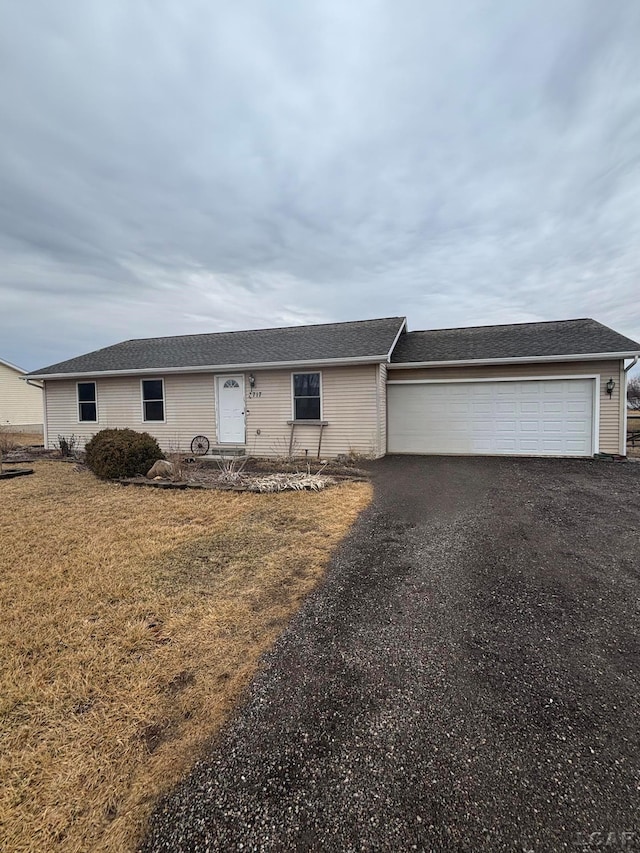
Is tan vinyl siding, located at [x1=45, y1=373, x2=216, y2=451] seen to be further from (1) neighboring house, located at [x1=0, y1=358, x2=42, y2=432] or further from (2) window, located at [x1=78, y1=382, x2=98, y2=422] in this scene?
(1) neighboring house, located at [x1=0, y1=358, x2=42, y2=432]

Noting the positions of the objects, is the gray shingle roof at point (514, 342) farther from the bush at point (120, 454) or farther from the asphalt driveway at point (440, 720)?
the asphalt driveway at point (440, 720)

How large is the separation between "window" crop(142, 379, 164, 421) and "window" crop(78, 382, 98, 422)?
1.97 metres

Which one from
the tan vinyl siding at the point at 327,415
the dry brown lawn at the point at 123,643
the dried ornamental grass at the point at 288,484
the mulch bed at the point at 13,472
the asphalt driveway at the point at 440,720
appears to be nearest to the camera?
the asphalt driveway at the point at 440,720

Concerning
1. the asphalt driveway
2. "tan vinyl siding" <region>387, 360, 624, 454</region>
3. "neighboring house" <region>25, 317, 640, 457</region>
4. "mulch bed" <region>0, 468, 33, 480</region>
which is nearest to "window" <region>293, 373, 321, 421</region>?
"neighboring house" <region>25, 317, 640, 457</region>

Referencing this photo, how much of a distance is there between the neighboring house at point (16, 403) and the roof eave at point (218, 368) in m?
12.3

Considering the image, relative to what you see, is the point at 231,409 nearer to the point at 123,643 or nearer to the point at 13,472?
the point at 13,472

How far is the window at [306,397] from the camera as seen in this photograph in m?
10.8

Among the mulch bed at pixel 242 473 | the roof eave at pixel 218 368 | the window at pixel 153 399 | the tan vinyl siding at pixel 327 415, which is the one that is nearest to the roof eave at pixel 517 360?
the tan vinyl siding at pixel 327 415

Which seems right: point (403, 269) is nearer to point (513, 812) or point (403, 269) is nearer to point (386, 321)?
point (386, 321)

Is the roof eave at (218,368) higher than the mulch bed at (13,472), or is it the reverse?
the roof eave at (218,368)

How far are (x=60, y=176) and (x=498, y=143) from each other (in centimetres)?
1261

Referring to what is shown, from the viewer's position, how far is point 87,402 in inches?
519

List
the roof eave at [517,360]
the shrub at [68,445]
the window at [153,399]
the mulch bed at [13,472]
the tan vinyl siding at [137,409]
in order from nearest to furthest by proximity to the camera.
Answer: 1. the mulch bed at [13,472]
2. the roof eave at [517,360]
3. the shrub at [68,445]
4. the tan vinyl siding at [137,409]
5. the window at [153,399]

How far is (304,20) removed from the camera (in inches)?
318
